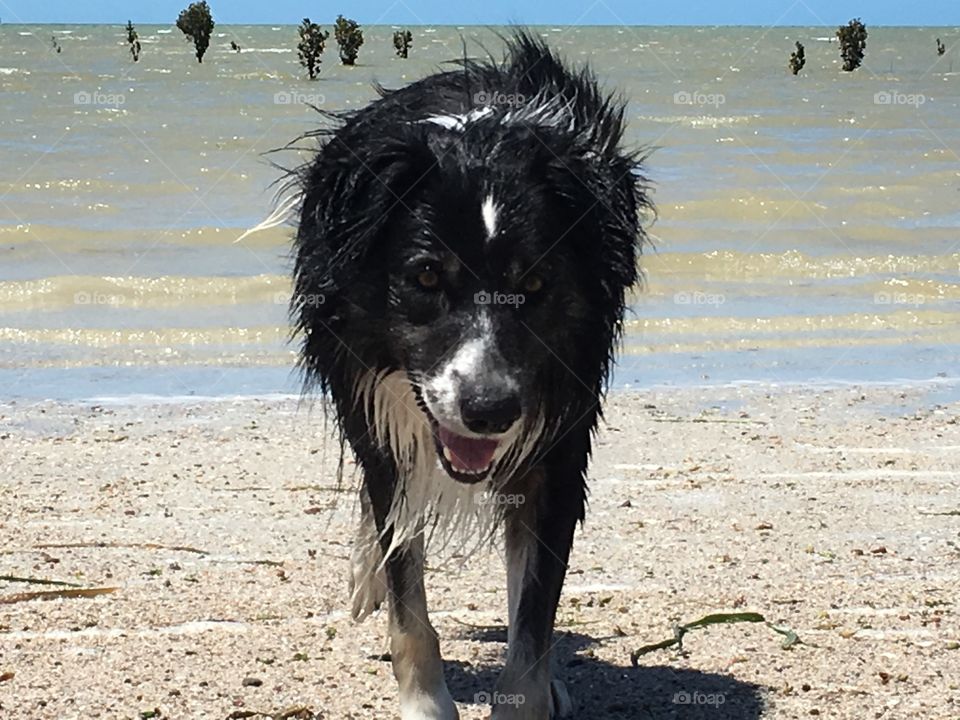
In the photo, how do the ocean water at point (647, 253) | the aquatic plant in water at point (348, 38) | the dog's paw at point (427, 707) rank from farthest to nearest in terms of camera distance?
the aquatic plant in water at point (348, 38) → the ocean water at point (647, 253) → the dog's paw at point (427, 707)

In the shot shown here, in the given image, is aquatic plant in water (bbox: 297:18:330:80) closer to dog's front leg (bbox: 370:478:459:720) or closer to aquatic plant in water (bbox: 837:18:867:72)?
aquatic plant in water (bbox: 837:18:867:72)

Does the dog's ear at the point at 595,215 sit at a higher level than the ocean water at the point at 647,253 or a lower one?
higher

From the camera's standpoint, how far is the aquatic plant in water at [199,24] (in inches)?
2078

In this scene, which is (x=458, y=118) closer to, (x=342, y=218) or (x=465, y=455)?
(x=342, y=218)

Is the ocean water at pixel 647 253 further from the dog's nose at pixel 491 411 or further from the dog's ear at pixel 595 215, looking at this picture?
the dog's nose at pixel 491 411

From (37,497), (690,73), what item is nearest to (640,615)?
(37,497)

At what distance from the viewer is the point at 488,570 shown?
5.76 m

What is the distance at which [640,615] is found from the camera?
5.15 m

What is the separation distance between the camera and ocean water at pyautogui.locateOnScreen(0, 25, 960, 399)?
9625 mm

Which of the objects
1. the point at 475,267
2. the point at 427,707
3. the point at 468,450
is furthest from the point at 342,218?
the point at 427,707

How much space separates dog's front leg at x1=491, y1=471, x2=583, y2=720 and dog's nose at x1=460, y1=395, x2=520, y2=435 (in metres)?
0.54

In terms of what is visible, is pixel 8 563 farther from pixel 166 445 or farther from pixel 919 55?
pixel 919 55

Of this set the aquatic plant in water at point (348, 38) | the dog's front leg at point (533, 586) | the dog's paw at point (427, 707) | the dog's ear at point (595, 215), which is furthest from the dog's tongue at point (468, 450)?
the aquatic plant in water at point (348, 38)

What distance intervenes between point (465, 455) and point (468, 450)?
0.05 feet
